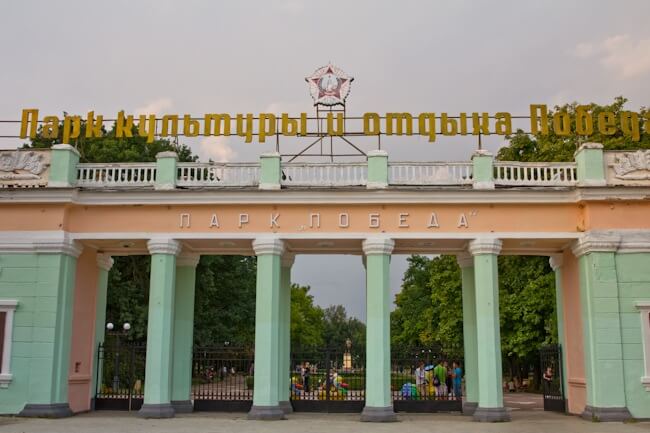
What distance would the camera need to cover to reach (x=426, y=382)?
72.1ft

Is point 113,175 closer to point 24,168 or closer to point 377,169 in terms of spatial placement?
point 24,168

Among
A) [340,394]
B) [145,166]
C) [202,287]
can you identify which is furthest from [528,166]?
[202,287]

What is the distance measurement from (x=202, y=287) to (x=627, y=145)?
22644mm

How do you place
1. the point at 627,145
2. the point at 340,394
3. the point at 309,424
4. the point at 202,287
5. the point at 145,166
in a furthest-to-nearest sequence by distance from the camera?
the point at 202,287 < the point at 627,145 < the point at 340,394 < the point at 145,166 < the point at 309,424

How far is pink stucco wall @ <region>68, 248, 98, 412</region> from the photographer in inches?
810

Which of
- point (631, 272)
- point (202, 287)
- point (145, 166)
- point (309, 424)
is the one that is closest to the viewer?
point (309, 424)

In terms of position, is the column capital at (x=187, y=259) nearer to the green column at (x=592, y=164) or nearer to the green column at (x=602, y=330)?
the green column at (x=602, y=330)

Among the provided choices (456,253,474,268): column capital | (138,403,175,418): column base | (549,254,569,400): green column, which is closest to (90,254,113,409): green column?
(138,403,175,418): column base

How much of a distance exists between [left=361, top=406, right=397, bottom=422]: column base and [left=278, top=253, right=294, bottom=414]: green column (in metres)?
3.00

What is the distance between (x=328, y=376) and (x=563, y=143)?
16.0 m

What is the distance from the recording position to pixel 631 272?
1880 cm

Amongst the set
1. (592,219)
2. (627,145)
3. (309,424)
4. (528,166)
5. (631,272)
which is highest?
(627,145)

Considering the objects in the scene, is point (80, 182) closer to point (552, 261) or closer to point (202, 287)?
point (552, 261)

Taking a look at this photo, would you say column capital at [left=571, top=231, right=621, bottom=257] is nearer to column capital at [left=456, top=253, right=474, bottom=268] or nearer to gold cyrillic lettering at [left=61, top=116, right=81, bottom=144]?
column capital at [left=456, top=253, right=474, bottom=268]
